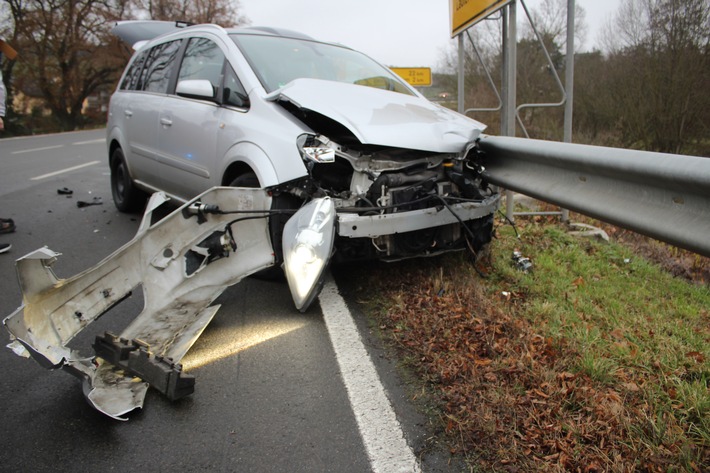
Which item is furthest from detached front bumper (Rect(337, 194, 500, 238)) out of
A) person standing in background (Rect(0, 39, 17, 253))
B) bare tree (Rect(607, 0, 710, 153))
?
bare tree (Rect(607, 0, 710, 153))

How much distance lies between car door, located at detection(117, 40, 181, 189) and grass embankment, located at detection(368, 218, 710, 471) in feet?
9.42

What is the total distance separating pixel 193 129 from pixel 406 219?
2270 mm

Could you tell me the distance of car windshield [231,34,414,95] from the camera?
4566mm

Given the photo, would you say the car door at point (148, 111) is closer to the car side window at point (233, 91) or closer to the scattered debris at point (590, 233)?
the car side window at point (233, 91)

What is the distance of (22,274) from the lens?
2807mm

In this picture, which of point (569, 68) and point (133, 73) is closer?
point (569, 68)

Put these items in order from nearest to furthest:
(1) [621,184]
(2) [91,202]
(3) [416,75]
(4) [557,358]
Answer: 1. (1) [621,184]
2. (4) [557,358]
3. (2) [91,202]
4. (3) [416,75]

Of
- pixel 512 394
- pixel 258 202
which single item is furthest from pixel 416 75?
pixel 512 394

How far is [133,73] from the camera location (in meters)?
6.57

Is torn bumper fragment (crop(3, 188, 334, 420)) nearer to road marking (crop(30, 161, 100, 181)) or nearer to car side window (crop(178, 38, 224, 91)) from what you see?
car side window (crop(178, 38, 224, 91))

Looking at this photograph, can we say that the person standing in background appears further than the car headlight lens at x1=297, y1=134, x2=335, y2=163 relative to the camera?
Yes

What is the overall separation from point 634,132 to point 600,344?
14769 mm

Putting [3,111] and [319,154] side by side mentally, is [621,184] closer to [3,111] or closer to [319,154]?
[319,154]

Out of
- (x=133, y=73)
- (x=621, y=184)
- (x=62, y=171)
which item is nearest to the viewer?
(x=621, y=184)
